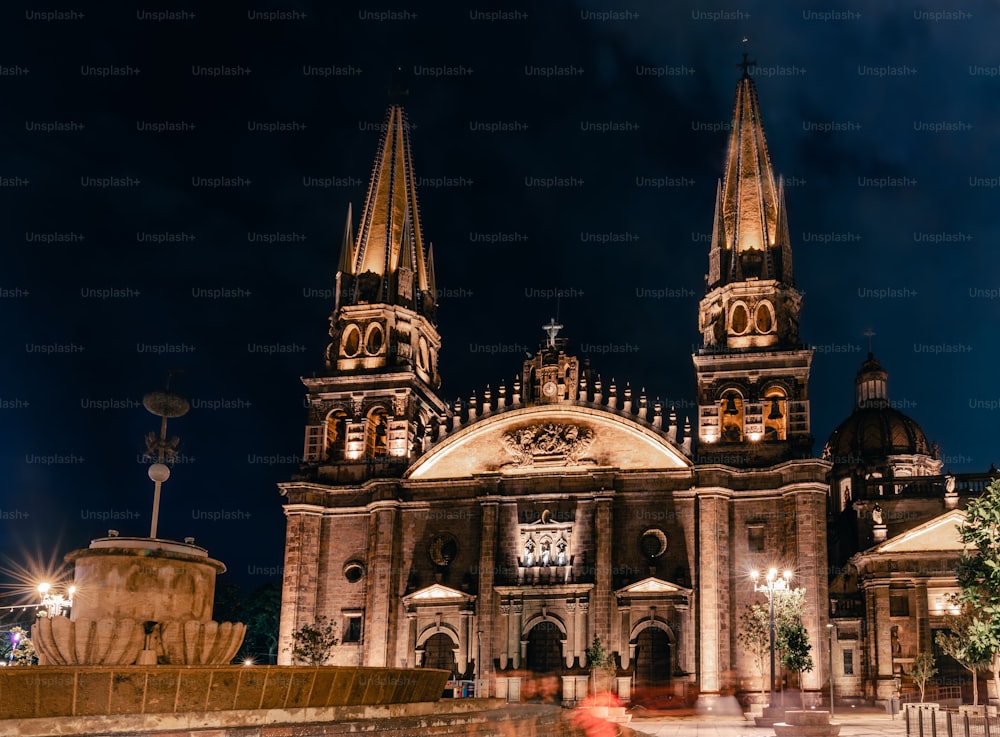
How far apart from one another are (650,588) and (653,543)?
2.39 metres

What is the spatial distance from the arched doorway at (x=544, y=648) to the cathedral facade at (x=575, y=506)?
0.27ft

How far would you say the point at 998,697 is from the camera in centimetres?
3822

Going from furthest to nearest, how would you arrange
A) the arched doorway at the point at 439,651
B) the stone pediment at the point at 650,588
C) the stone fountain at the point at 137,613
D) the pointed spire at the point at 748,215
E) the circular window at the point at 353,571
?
the pointed spire at the point at 748,215 < the circular window at the point at 353,571 < the arched doorway at the point at 439,651 < the stone pediment at the point at 650,588 < the stone fountain at the point at 137,613

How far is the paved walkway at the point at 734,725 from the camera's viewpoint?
33.3 meters

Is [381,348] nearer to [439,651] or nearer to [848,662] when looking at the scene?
[439,651]

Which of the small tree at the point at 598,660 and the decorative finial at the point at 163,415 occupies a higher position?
the decorative finial at the point at 163,415

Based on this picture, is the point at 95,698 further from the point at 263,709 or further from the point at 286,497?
the point at 286,497

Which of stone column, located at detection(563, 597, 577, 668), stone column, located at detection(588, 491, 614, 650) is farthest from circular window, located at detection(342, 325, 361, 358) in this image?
stone column, located at detection(563, 597, 577, 668)

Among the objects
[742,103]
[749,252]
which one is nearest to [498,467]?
[749,252]

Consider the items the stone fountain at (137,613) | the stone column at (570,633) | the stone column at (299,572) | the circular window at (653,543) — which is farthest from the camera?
the stone column at (299,572)

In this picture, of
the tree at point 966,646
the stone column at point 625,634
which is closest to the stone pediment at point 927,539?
the tree at point 966,646

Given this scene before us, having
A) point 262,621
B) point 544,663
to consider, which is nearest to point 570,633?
point 544,663

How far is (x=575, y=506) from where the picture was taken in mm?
52188

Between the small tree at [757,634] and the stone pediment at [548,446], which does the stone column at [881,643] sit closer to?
the small tree at [757,634]
